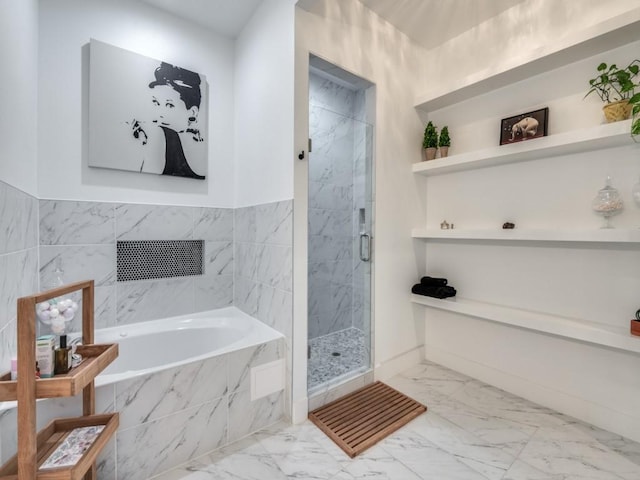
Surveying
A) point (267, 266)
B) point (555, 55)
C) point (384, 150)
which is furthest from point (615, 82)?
point (267, 266)

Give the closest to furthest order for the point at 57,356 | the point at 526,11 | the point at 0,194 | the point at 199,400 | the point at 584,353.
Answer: the point at 57,356
the point at 0,194
the point at 199,400
the point at 584,353
the point at 526,11

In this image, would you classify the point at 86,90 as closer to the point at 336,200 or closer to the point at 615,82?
the point at 336,200

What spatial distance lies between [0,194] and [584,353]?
316cm

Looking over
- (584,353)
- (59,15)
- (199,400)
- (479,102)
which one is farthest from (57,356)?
(479,102)

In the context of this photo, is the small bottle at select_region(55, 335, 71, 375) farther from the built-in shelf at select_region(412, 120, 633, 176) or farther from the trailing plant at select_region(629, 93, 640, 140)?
the trailing plant at select_region(629, 93, 640, 140)

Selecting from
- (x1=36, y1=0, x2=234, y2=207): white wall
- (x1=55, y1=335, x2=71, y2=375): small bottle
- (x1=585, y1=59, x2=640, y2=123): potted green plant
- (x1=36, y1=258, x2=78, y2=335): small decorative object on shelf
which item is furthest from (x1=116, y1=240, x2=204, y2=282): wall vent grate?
(x1=585, y1=59, x2=640, y2=123): potted green plant

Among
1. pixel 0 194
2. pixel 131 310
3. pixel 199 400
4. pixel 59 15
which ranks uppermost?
pixel 59 15

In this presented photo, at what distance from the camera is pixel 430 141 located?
239cm

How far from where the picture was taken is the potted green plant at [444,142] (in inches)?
91.9

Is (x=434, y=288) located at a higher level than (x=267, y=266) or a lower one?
lower

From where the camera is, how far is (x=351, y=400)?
1972mm

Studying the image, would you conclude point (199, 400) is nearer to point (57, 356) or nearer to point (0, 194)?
point (57, 356)

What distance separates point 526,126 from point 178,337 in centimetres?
285

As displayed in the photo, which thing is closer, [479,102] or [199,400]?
[199,400]
